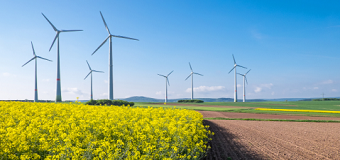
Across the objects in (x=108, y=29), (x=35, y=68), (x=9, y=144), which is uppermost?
(x=108, y=29)

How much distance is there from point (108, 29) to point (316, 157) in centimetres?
4603

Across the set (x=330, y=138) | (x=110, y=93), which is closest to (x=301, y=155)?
(x=330, y=138)

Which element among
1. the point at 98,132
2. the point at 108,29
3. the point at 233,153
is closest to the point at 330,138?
the point at 233,153

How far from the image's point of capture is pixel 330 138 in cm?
1481

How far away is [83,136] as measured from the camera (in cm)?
796

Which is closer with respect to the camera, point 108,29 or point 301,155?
point 301,155

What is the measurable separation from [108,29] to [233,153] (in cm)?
4409

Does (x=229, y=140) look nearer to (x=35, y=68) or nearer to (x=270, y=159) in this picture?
(x=270, y=159)

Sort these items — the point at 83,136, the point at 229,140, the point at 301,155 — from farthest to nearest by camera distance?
the point at 229,140
the point at 301,155
the point at 83,136

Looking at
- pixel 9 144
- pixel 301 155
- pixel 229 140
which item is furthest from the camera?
pixel 229 140

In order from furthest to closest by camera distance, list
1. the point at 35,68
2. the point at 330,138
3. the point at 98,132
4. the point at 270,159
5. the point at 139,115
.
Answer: the point at 35,68 < the point at 330,138 < the point at 139,115 < the point at 270,159 < the point at 98,132

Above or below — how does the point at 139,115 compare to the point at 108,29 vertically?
below

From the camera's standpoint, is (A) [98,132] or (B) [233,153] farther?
(B) [233,153]

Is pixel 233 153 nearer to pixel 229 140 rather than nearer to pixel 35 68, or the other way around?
pixel 229 140
